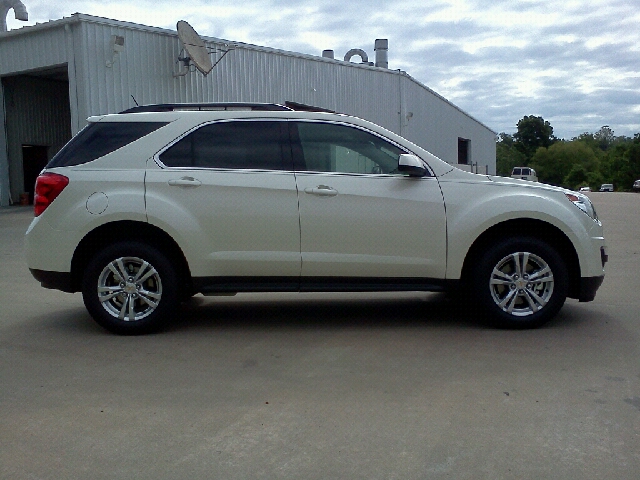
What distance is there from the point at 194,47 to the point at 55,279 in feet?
54.2

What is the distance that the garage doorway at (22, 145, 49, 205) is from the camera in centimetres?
2786

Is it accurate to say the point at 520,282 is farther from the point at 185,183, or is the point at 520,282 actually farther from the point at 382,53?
the point at 382,53

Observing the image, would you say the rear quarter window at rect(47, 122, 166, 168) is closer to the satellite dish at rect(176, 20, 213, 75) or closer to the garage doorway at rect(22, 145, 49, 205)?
the satellite dish at rect(176, 20, 213, 75)

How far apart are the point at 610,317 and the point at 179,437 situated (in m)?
4.52

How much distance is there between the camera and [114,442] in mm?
3766

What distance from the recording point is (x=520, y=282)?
20.1 ft

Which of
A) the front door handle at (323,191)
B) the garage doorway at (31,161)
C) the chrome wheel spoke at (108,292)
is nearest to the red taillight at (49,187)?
the chrome wheel spoke at (108,292)

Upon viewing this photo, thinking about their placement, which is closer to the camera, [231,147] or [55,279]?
[55,279]

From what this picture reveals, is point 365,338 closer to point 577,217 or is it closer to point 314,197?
point 314,197

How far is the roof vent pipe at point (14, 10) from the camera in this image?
26375 mm

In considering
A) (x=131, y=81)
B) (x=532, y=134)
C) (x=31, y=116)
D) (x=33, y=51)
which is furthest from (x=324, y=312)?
(x=532, y=134)

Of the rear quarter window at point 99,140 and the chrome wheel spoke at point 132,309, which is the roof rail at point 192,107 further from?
the chrome wheel spoke at point 132,309

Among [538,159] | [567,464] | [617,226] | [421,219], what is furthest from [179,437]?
[538,159]

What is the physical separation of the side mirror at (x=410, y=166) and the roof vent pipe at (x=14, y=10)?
24812 millimetres
